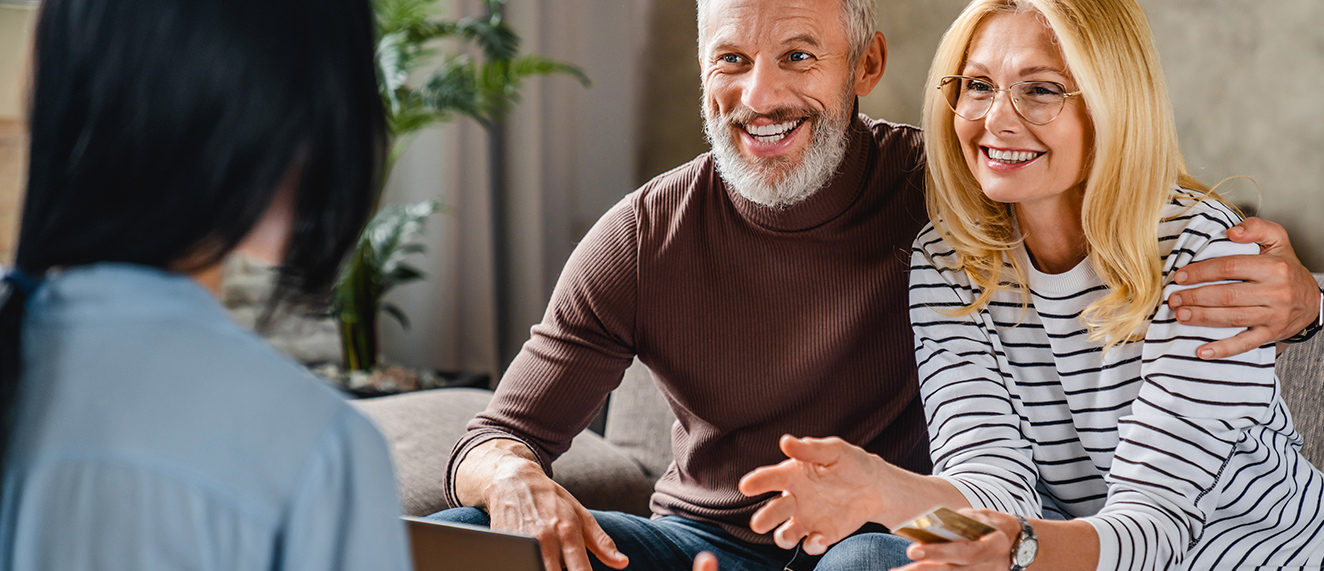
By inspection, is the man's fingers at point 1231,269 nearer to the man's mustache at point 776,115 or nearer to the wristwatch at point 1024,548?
the wristwatch at point 1024,548

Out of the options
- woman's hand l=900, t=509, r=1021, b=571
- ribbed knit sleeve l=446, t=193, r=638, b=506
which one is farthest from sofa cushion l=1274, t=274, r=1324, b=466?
ribbed knit sleeve l=446, t=193, r=638, b=506

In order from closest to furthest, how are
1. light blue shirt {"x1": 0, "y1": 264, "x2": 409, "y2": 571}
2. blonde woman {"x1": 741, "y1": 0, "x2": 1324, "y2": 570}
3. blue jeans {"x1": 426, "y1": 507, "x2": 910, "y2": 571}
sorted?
light blue shirt {"x1": 0, "y1": 264, "x2": 409, "y2": 571}, blonde woman {"x1": 741, "y1": 0, "x2": 1324, "y2": 570}, blue jeans {"x1": 426, "y1": 507, "x2": 910, "y2": 571}

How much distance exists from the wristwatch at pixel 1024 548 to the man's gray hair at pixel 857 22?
759 mm

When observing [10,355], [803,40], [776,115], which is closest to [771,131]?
[776,115]

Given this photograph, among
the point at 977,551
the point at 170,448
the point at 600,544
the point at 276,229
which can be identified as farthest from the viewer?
the point at 600,544

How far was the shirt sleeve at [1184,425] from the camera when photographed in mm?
1118

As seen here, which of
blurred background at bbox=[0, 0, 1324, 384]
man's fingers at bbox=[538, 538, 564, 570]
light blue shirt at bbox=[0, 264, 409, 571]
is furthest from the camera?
blurred background at bbox=[0, 0, 1324, 384]

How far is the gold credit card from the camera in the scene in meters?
0.86

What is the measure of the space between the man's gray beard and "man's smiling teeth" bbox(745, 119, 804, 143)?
0.02m

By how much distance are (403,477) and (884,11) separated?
1.76 m

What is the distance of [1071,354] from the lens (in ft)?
4.10

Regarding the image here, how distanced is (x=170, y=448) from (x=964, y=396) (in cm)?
102

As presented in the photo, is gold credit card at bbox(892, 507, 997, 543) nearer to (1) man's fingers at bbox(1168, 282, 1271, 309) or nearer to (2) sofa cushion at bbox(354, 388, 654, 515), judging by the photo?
(1) man's fingers at bbox(1168, 282, 1271, 309)

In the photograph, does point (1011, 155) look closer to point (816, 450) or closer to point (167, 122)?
point (816, 450)
